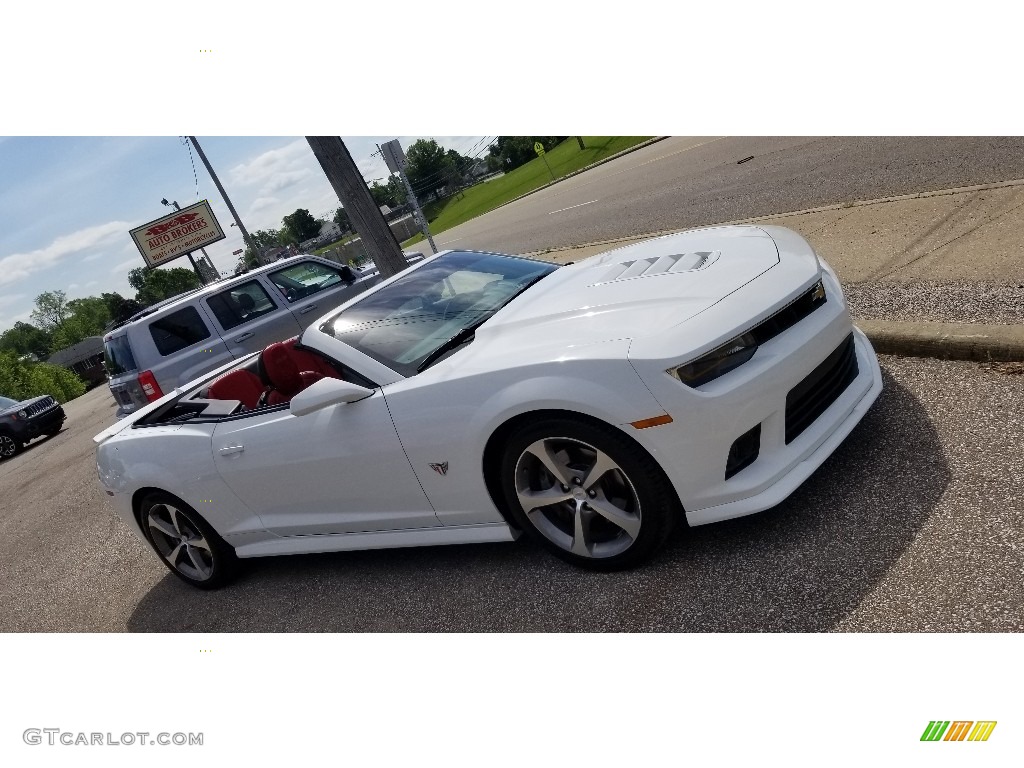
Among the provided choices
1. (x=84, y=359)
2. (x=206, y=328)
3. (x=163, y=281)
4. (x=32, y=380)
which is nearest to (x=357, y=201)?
(x=206, y=328)

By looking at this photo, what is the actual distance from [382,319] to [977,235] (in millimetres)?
4269

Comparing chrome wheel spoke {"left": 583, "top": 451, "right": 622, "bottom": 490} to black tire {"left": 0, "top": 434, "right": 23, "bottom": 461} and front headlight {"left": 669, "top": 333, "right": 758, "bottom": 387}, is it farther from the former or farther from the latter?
black tire {"left": 0, "top": 434, "right": 23, "bottom": 461}

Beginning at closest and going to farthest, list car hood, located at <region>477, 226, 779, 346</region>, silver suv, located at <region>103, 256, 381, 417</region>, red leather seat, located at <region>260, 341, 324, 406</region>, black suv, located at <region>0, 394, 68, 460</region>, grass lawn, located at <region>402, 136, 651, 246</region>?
car hood, located at <region>477, 226, 779, 346</region> < red leather seat, located at <region>260, 341, 324, 406</region> < silver suv, located at <region>103, 256, 381, 417</region> < black suv, located at <region>0, 394, 68, 460</region> < grass lawn, located at <region>402, 136, 651, 246</region>

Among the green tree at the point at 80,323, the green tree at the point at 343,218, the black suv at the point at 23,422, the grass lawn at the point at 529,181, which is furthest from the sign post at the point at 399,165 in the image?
the green tree at the point at 80,323

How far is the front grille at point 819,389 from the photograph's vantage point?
3.15 meters

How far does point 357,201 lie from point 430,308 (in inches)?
211

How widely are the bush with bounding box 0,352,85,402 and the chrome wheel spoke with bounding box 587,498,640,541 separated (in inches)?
1859

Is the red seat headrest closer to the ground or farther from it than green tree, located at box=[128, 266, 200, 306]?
closer to the ground

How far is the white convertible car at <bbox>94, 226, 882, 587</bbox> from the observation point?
3.02 m

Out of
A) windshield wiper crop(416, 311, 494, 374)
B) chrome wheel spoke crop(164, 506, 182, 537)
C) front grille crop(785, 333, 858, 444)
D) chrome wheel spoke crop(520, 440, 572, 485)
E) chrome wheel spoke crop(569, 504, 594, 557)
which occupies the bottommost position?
chrome wheel spoke crop(569, 504, 594, 557)

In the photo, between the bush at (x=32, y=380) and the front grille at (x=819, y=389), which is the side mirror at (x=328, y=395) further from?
the bush at (x=32, y=380)

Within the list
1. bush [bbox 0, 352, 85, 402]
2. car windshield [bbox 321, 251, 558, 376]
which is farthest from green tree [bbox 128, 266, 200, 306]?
car windshield [bbox 321, 251, 558, 376]

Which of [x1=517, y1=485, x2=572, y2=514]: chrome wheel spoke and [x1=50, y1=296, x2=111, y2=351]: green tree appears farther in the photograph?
[x1=50, y1=296, x2=111, y2=351]: green tree

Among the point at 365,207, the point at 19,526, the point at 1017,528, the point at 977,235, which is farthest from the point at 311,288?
the point at 1017,528
